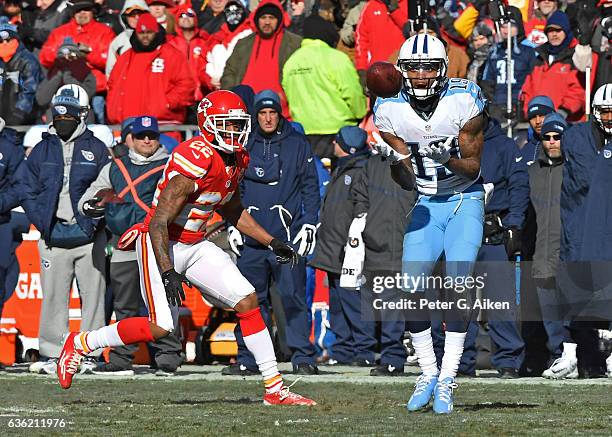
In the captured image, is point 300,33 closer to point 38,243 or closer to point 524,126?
point 524,126

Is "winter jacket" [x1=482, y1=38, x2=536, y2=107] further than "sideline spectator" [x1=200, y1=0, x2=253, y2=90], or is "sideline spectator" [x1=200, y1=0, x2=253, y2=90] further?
"sideline spectator" [x1=200, y1=0, x2=253, y2=90]

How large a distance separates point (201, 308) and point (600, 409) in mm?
5402

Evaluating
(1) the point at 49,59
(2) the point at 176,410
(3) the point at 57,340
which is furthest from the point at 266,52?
(2) the point at 176,410

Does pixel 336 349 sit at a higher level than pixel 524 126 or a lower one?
lower

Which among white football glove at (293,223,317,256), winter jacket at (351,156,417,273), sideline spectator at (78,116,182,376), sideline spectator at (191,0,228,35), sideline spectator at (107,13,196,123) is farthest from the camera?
sideline spectator at (191,0,228,35)

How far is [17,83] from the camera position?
15.3 meters

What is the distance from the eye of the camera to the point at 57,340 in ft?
39.9

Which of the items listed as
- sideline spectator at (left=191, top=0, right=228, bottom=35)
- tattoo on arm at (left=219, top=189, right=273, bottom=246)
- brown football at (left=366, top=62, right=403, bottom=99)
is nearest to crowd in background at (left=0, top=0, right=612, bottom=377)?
sideline spectator at (left=191, top=0, right=228, bottom=35)

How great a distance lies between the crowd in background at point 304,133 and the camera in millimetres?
11406

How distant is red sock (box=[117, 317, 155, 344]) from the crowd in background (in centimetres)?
237

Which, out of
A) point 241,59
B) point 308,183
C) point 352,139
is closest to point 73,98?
point 308,183

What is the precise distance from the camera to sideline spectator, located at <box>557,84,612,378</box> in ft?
35.6

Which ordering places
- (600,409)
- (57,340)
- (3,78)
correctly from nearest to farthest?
(600,409) → (57,340) → (3,78)

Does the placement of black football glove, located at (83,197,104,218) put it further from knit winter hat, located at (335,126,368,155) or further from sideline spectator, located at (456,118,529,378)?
sideline spectator, located at (456,118,529,378)
